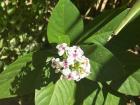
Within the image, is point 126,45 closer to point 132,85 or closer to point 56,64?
point 132,85

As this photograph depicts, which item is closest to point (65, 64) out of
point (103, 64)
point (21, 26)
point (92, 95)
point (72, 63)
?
point (72, 63)

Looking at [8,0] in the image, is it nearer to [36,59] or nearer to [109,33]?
[36,59]

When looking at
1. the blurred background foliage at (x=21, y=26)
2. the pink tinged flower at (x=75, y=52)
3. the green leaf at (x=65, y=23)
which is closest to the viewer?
the pink tinged flower at (x=75, y=52)

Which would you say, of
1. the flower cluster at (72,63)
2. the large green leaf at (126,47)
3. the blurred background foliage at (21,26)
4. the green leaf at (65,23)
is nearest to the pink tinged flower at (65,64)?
the flower cluster at (72,63)

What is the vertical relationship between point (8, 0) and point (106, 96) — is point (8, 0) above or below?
above

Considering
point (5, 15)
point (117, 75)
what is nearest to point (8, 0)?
point (5, 15)

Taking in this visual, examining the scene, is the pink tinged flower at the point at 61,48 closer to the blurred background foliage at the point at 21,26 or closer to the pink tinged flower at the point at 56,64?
the pink tinged flower at the point at 56,64
